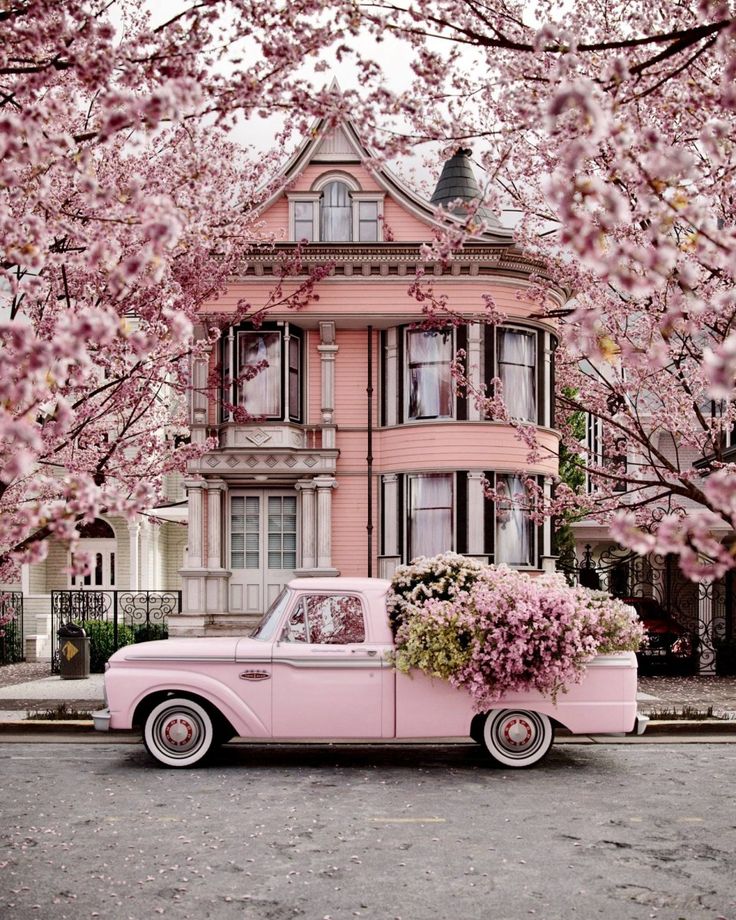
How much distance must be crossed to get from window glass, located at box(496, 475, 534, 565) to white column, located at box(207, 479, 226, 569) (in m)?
5.61

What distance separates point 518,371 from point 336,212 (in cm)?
505

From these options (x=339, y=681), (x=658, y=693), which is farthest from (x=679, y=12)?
(x=658, y=693)

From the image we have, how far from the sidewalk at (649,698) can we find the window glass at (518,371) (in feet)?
19.6

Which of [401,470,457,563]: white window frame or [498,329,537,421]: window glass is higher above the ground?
[498,329,537,421]: window glass

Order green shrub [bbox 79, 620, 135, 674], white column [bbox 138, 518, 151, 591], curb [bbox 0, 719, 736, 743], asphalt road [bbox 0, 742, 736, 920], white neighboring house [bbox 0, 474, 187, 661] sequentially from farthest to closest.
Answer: white column [bbox 138, 518, 151, 591]
white neighboring house [bbox 0, 474, 187, 661]
green shrub [bbox 79, 620, 135, 674]
curb [bbox 0, 719, 736, 743]
asphalt road [bbox 0, 742, 736, 920]

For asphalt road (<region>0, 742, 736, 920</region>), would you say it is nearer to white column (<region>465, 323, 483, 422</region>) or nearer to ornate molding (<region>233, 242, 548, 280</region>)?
white column (<region>465, 323, 483, 422</region>)

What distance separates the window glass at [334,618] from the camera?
11.0 meters

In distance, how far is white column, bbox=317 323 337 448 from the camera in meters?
22.2

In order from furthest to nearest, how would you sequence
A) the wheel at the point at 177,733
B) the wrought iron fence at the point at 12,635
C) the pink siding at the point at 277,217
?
the wrought iron fence at the point at 12,635 < the pink siding at the point at 277,217 < the wheel at the point at 177,733

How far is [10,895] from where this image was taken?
6.87m

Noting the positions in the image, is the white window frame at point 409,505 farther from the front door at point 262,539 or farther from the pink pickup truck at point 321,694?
the pink pickup truck at point 321,694

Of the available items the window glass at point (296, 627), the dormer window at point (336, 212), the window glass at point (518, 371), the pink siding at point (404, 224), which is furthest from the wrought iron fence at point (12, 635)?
the window glass at point (296, 627)

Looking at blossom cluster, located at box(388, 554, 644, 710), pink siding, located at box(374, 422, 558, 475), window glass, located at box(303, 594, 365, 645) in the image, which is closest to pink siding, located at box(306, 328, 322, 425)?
pink siding, located at box(374, 422, 558, 475)

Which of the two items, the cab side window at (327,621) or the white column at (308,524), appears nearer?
the cab side window at (327,621)
